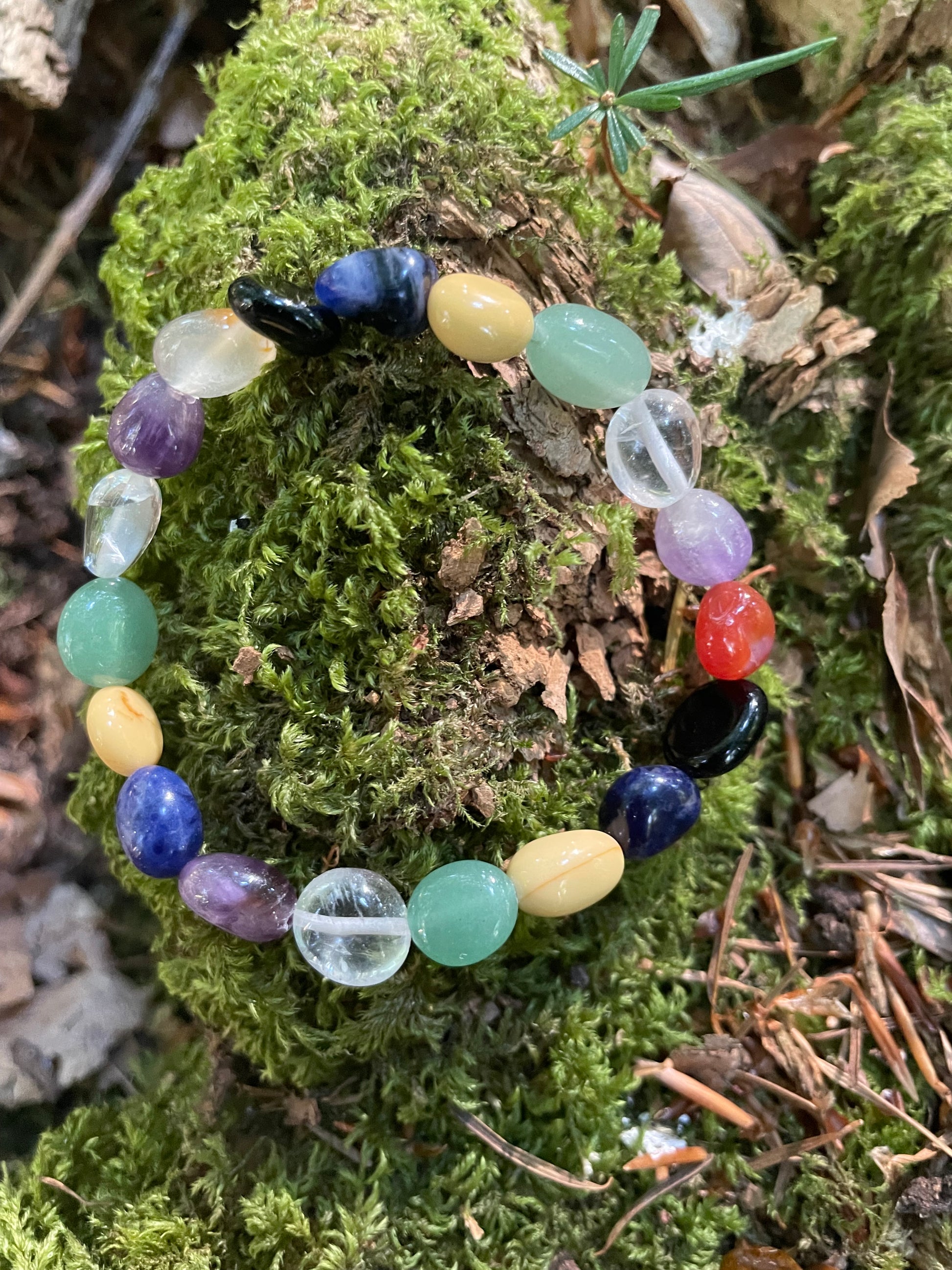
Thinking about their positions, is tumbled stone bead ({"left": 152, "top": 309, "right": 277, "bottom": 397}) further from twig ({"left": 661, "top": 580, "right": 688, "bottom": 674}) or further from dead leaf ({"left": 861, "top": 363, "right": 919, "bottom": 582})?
dead leaf ({"left": 861, "top": 363, "right": 919, "bottom": 582})

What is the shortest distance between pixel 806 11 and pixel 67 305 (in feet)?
6.36

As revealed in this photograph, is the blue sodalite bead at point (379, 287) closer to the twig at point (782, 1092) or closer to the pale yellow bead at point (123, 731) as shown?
the pale yellow bead at point (123, 731)

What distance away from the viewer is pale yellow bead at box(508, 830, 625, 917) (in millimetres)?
1440

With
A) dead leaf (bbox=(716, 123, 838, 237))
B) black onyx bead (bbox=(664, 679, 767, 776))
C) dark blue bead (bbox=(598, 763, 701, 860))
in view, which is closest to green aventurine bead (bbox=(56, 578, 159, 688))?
dark blue bead (bbox=(598, 763, 701, 860))

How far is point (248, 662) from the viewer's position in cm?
144

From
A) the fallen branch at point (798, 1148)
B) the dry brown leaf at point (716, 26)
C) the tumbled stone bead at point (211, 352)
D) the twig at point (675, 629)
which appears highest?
the dry brown leaf at point (716, 26)

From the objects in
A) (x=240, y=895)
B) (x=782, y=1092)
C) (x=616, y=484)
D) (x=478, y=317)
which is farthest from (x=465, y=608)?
(x=782, y=1092)

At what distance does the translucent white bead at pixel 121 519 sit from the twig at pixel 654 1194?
4.94ft

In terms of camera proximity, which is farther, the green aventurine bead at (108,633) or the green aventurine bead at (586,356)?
the green aventurine bead at (108,633)

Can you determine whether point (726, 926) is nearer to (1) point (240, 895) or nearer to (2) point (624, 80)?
(1) point (240, 895)

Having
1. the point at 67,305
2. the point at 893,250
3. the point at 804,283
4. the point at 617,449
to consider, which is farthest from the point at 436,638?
the point at 67,305

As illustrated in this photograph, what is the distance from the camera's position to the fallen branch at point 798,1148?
63.3 inches

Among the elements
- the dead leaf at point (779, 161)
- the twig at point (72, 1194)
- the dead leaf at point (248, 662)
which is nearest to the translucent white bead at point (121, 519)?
the dead leaf at point (248, 662)

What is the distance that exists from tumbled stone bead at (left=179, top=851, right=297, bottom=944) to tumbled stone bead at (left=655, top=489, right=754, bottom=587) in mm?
908
